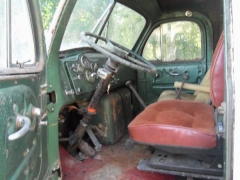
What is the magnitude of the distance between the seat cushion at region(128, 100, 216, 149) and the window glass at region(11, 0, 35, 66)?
705 mm

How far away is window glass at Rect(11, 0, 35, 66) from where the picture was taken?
3.15ft

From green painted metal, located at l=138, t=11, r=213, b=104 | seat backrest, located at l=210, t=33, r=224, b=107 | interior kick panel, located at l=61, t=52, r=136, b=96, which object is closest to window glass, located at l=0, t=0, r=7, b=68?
interior kick panel, located at l=61, t=52, r=136, b=96

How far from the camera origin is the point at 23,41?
1062mm

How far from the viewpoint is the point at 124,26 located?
9.00 feet

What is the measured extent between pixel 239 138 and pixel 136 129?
2.38 feet

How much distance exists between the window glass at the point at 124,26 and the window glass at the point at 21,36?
1.37 m

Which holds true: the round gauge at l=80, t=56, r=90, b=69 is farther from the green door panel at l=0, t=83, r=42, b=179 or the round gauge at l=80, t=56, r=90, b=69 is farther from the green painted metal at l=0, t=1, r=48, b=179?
the green door panel at l=0, t=83, r=42, b=179

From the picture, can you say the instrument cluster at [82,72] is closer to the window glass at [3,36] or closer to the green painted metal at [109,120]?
the green painted metal at [109,120]

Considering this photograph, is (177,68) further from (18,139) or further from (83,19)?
(18,139)

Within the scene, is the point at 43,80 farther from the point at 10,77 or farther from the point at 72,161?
the point at 72,161

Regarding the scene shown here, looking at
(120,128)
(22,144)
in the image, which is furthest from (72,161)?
(22,144)

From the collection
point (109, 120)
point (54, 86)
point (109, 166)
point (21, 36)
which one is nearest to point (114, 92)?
point (109, 120)

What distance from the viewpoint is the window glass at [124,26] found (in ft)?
8.20

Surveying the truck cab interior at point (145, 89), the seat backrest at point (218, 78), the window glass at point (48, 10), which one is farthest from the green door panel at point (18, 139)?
the seat backrest at point (218, 78)
